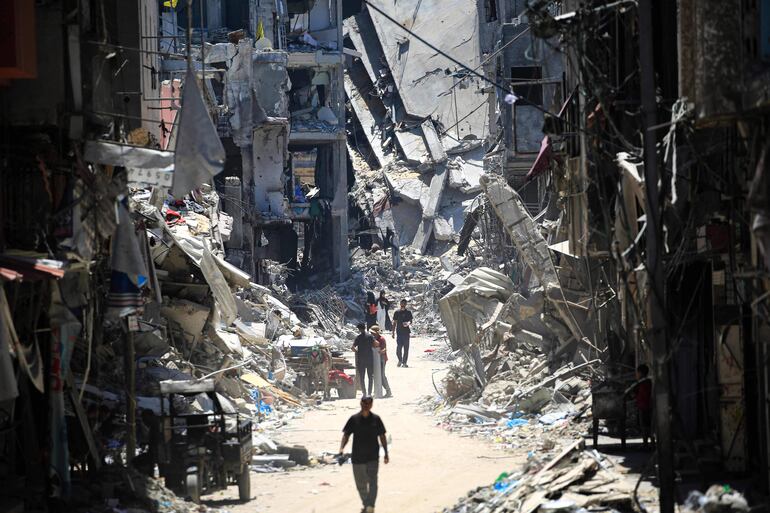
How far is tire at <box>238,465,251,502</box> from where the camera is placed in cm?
1370

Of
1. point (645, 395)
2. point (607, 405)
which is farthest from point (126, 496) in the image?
point (645, 395)

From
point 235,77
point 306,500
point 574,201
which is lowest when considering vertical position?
point 306,500

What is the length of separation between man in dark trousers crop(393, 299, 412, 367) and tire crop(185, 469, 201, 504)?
14.3m

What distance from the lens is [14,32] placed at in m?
11.4

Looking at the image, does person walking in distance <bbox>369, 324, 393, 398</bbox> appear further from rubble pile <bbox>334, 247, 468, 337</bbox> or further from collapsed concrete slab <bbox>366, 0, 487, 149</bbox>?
collapsed concrete slab <bbox>366, 0, 487, 149</bbox>

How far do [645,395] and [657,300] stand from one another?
3632 millimetres

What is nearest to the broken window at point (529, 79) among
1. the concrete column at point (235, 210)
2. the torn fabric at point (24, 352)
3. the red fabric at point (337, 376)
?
the red fabric at point (337, 376)

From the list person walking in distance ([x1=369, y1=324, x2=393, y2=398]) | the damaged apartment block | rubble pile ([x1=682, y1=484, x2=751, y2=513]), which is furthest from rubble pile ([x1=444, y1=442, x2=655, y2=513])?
the damaged apartment block

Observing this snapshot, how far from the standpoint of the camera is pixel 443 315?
24812mm

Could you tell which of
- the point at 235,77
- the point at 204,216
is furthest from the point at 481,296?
the point at 235,77

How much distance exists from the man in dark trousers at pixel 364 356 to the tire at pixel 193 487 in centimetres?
906

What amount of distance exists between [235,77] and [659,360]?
1241 inches

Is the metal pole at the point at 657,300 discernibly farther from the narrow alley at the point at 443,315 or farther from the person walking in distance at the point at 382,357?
the person walking in distance at the point at 382,357

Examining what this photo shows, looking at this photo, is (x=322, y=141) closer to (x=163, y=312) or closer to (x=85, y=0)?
(x=163, y=312)
